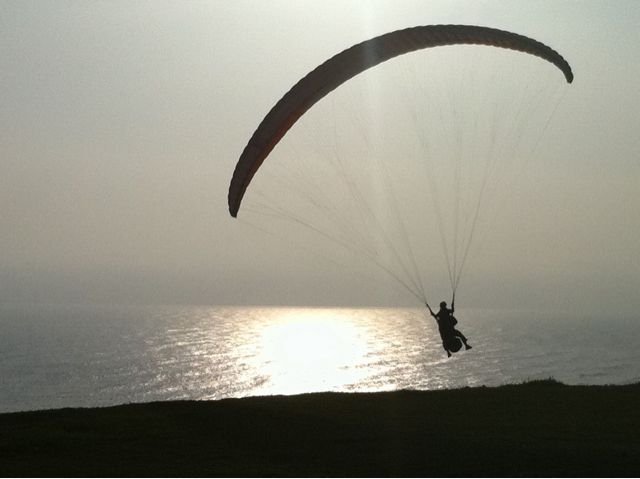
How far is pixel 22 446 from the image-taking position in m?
18.1

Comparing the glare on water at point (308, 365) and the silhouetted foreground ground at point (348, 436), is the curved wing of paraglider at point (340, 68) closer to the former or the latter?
the silhouetted foreground ground at point (348, 436)

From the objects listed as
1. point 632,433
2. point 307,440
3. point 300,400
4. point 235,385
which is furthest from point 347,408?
point 235,385

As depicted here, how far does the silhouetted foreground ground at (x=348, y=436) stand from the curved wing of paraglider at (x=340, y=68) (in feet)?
22.0

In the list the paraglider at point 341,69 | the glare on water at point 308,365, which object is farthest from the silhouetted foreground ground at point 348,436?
the glare on water at point 308,365

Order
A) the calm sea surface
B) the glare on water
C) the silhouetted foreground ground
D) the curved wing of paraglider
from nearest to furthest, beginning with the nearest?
1. the silhouetted foreground ground
2. the curved wing of paraglider
3. the calm sea surface
4. the glare on water

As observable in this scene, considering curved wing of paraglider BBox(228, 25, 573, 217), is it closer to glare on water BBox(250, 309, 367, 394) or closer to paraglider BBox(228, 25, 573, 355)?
paraglider BBox(228, 25, 573, 355)

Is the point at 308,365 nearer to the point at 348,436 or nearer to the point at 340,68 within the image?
the point at 348,436

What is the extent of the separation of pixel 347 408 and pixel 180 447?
590 centimetres

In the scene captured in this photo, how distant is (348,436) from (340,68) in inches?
351

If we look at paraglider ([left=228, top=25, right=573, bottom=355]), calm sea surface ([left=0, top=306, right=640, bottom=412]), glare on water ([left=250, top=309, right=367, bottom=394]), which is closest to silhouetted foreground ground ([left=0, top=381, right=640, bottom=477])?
paraglider ([left=228, top=25, right=573, bottom=355])

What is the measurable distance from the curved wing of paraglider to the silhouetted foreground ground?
22.0 feet

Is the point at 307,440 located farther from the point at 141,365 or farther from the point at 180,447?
the point at 141,365

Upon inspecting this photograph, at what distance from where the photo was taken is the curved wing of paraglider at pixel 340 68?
58.4 feet

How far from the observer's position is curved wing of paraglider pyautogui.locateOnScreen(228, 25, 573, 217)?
17.8m
